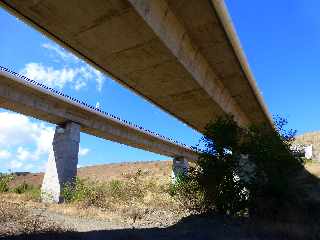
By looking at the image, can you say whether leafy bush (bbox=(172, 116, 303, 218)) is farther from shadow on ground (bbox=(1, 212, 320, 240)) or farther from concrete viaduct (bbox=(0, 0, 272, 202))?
concrete viaduct (bbox=(0, 0, 272, 202))

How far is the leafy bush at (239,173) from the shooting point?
49.2 ft

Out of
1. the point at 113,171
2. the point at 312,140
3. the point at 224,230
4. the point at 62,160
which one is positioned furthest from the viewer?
the point at 113,171

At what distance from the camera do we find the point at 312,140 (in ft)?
177

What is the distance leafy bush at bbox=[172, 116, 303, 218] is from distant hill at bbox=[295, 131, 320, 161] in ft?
92.9

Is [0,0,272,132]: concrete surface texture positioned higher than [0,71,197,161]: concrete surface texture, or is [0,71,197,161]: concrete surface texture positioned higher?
[0,71,197,161]: concrete surface texture

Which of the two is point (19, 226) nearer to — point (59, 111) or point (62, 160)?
point (59, 111)

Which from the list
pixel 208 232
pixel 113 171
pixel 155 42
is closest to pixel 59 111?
pixel 155 42

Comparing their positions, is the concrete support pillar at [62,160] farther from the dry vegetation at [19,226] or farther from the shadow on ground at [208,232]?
the shadow on ground at [208,232]

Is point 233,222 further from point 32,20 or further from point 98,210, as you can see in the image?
point 32,20

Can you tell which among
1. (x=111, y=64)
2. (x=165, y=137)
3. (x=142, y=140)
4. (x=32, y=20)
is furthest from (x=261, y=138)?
(x=165, y=137)

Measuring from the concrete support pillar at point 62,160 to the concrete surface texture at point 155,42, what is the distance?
35.3 feet

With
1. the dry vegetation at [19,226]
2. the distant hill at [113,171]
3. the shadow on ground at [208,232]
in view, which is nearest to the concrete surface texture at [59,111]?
the dry vegetation at [19,226]

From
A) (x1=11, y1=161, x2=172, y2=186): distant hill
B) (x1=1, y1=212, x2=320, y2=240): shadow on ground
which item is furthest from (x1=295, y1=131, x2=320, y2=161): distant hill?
(x1=1, y1=212, x2=320, y2=240): shadow on ground

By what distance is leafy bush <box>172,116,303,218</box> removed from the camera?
49.2ft
